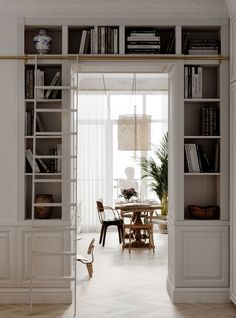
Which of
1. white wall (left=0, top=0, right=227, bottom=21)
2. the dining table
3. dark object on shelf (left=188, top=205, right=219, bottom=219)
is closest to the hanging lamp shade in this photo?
the dining table

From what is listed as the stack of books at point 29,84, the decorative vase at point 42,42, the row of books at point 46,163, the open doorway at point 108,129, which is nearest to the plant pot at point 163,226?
the open doorway at point 108,129

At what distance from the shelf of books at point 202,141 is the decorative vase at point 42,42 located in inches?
59.9

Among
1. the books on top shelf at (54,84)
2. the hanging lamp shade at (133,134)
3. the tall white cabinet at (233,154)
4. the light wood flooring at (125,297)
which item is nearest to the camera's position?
the light wood flooring at (125,297)

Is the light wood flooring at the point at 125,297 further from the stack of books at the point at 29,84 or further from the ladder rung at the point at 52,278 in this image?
the stack of books at the point at 29,84

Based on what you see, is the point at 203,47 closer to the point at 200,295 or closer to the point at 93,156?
the point at 200,295

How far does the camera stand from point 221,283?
586 centimetres

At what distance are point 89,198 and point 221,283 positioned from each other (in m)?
6.48

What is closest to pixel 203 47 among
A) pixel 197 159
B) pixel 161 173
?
pixel 197 159

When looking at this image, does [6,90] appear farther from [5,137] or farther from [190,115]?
[190,115]

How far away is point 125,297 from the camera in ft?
20.2

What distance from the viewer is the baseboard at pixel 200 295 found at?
230 inches

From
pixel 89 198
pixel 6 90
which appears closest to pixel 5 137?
pixel 6 90

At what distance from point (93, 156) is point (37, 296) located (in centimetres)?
644

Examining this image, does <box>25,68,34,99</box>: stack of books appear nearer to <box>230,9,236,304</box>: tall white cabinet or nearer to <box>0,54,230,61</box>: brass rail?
<box>0,54,230,61</box>: brass rail
